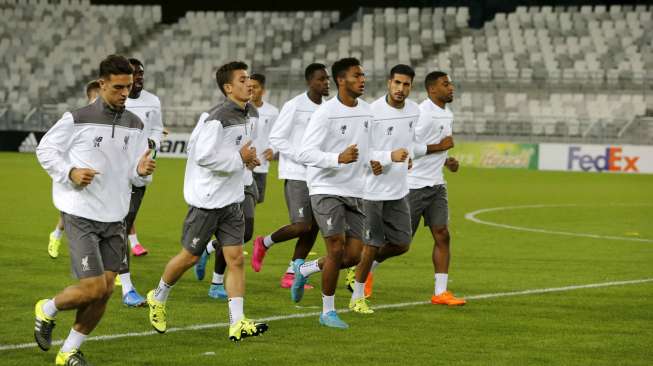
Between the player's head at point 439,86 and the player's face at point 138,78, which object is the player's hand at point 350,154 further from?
the player's face at point 138,78

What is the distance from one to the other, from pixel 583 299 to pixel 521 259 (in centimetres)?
356

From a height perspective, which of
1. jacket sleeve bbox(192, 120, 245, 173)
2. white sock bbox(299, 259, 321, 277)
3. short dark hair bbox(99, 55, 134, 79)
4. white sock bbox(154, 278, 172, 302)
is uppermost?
short dark hair bbox(99, 55, 134, 79)

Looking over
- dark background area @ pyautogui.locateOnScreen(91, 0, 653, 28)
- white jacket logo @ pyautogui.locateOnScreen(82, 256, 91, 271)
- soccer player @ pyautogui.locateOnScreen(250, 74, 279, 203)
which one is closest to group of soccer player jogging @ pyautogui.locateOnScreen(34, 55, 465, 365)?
white jacket logo @ pyautogui.locateOnScreen(82, 256, 91, 271)

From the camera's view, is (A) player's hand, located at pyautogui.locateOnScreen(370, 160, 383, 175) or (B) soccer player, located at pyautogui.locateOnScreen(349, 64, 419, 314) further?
(B) soccer player, located at pyautogui.locateOnScreen(349, 64, 419, 314)

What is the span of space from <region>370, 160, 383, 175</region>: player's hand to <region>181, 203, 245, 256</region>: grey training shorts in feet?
4.19

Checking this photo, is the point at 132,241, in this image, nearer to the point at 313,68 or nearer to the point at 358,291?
the point at 313,68

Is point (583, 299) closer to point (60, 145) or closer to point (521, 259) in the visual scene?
point (521, 259)

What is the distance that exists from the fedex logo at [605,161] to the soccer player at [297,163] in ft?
83.8

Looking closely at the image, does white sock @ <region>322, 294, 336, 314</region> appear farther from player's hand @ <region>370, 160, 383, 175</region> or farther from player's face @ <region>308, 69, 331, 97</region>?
player's face @ <region>308, 69, 331, 97</region>

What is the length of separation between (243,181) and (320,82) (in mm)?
2930

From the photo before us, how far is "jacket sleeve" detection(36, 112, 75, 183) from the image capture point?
7.68m

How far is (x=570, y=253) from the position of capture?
52.4 ft

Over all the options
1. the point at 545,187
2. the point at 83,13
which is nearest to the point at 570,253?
the point at 545,187

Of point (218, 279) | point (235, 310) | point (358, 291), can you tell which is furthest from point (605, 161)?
point (235, 310)
